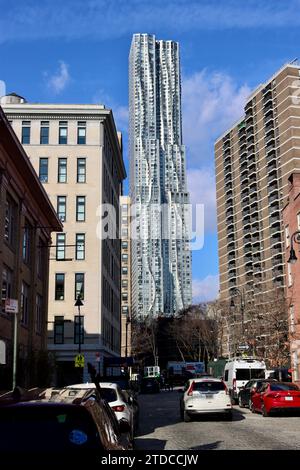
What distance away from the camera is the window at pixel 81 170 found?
221 ft

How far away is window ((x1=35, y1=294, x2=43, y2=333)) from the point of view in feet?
136

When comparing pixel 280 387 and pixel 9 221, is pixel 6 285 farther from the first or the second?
pixel 280 387

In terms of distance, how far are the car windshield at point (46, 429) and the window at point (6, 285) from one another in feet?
87.8

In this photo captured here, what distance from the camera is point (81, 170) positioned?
2657 inches

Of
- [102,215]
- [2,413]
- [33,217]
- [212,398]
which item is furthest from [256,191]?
[2,413]

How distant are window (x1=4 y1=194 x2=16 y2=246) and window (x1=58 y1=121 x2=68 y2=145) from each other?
34954 millimetres

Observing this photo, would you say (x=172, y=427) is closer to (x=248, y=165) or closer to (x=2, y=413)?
(x=2, y=413)

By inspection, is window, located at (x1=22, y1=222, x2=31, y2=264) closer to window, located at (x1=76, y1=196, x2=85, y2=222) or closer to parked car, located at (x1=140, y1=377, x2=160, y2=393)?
parked car, located at (x1=140, y1=377, x2=160, y2=393)

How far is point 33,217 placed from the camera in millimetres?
39125

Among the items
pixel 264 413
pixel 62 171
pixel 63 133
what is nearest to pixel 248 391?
pixel 264 413

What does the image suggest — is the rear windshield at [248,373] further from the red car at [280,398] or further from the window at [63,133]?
the window at [63,133]

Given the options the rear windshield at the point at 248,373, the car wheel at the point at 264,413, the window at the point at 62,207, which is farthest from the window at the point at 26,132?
the car wheel at the point at 264,413

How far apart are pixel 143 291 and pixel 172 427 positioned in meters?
145

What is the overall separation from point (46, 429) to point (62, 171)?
64.0 meters
